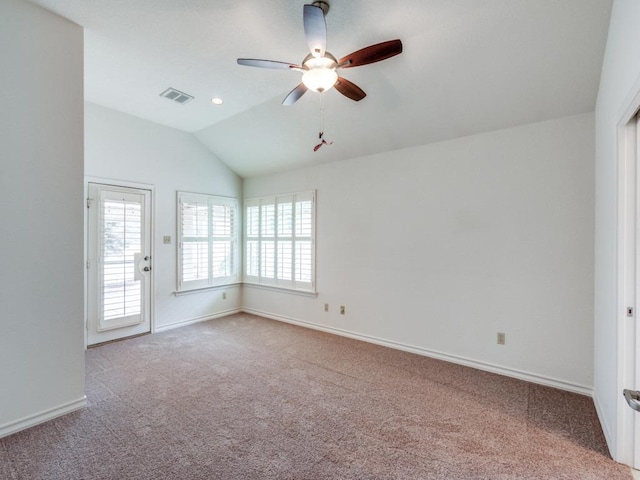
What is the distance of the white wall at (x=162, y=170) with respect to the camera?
398 centimetres

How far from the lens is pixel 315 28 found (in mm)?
1835

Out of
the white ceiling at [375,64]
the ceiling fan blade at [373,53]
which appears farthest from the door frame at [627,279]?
the ceiling fan blade at [373,53]

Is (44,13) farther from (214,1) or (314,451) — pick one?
(314,451)

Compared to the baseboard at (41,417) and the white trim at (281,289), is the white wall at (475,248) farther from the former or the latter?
the baseboard at (41,417)

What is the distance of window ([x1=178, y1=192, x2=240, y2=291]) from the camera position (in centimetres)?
487

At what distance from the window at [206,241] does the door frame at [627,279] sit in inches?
194

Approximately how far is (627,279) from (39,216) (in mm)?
4007

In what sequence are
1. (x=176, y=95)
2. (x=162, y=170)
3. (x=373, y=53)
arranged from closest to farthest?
1. (x=373, y=53)
2. (x=176, y=95)
3. (x=162, y=170)

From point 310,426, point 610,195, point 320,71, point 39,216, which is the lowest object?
point 310,426

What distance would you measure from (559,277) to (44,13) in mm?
4801

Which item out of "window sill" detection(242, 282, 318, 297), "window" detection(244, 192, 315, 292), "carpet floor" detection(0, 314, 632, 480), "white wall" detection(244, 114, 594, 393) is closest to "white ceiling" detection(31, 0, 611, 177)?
"white wall" detection(244, 114, 594, 393)

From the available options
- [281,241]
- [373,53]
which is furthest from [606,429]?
[281,241]

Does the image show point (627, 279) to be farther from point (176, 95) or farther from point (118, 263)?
point (118, 263)

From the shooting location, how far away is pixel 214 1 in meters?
2.19
